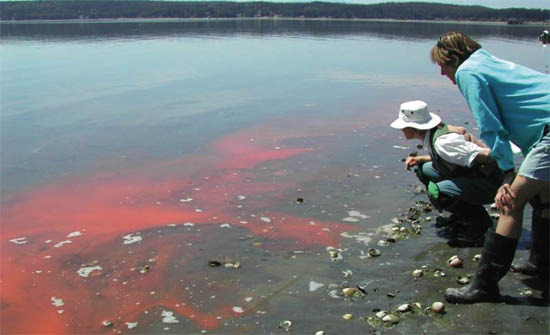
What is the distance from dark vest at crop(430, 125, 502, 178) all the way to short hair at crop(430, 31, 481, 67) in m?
1.55

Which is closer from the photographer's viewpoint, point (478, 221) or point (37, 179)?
point (478, 221)

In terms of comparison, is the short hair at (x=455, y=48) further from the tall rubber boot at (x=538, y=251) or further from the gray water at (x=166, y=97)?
the gray water at (x=166, y=97)

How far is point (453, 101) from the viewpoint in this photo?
764 inches

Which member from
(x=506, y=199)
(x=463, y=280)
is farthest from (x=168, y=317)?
(x=506, y=199)

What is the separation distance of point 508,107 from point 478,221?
257cm

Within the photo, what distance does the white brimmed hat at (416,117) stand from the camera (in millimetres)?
6633

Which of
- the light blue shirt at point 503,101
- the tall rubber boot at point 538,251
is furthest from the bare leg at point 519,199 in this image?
the tall rubber boot at point 538,251

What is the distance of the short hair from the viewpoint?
202 inches

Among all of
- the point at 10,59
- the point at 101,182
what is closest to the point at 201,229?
the point at 101,182

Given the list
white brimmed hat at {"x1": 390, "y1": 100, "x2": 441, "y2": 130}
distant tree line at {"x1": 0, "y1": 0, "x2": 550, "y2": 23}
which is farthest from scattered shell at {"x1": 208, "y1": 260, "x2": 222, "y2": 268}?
distant tree line at {"x1": 0, "y1": 0, "x2": 550, "y2": 23}

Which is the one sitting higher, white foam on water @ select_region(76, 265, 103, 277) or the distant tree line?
white foam on water @ select_region(76, 265, 103, 277)

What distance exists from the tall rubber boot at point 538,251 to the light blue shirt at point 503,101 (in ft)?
2.95

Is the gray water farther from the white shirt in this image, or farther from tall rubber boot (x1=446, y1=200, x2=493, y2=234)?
the white shirt

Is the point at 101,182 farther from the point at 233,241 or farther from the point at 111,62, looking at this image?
the point at 111,62
